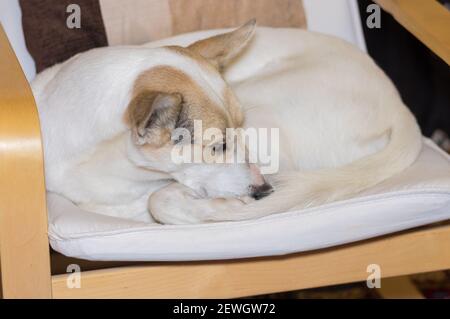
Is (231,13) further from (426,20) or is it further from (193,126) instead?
(193,126)

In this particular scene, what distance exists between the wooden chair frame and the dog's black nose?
0.13 m

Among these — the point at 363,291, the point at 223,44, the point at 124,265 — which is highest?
the point at 223,44

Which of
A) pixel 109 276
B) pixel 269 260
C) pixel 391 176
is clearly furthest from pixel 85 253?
pixel 391 176

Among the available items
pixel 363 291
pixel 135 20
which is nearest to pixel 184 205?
pixel 135 20

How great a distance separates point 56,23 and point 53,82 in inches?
12.8

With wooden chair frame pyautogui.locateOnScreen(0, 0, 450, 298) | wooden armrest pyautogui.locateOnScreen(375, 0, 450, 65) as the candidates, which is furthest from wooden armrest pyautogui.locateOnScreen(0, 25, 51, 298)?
wooden armrest pyautogui.locateOnScreen(375, 0, 450, 65)

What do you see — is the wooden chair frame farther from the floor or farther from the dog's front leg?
the floor

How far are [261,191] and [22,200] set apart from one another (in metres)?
0.49

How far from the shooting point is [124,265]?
64.6 inches

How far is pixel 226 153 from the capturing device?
1673 mm

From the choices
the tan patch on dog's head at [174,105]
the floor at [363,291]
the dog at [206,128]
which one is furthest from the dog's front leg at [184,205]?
the floor at [363,291]

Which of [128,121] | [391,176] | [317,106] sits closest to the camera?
[128,121]

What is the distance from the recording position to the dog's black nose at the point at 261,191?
163cm

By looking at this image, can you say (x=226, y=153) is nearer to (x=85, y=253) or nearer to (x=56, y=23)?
(x=85, y=253)
